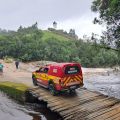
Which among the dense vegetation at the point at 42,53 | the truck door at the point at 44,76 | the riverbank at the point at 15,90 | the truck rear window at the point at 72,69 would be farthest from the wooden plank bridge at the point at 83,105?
the dense vegetation at the point at 42,53

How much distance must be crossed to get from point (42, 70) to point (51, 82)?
242cm

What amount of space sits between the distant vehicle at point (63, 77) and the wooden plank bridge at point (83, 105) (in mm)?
736

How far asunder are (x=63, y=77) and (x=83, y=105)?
3.09 m

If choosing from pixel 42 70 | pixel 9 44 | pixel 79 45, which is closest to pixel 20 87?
pixel 42 70

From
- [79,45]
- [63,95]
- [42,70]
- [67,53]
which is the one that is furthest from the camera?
[79,45]

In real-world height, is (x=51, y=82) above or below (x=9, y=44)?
below

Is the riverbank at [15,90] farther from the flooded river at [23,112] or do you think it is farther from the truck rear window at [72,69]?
the truck rear window at [72,69]

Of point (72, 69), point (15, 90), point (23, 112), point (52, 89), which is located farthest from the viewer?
point (15, 90)

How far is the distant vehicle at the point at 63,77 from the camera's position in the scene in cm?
2553

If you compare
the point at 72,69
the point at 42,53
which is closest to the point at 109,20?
the point at 72,69

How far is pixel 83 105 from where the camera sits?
23469 millimetres

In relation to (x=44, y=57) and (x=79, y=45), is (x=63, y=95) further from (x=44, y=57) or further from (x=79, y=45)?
(x=79, y=45)

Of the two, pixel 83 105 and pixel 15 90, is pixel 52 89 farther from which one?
pixel 15 90

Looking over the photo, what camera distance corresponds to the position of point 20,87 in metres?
30.3
